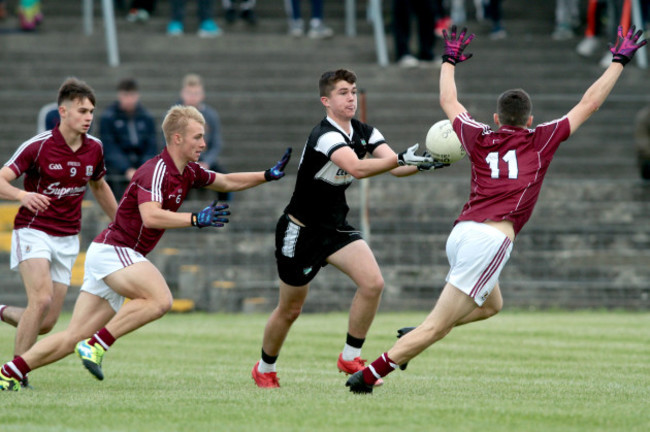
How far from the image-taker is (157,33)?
21.1m

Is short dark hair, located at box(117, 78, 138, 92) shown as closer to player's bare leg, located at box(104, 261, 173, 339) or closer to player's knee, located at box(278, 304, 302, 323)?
player's knee, located at box(278, 304, 302, 323)

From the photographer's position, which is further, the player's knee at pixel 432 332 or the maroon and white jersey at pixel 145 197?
the maroon and white jersey at pixel 145 197

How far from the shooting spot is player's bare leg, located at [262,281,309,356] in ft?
29.5

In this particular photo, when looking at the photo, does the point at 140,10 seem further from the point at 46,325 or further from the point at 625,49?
the point at 625,49

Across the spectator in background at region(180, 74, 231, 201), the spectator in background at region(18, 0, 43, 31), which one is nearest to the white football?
the spectator in background at region(180, 74, 231, 201)

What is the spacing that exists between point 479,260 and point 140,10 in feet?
48.9

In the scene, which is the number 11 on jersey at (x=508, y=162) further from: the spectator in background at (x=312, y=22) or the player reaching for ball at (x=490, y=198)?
the spectator in background at (x=312, y=22)

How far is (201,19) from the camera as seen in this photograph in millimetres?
20719

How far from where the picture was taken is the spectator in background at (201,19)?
67.7 feet

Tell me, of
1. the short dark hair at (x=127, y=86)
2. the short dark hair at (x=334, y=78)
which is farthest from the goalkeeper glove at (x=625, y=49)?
the short dark hair at (x=127, y=86)

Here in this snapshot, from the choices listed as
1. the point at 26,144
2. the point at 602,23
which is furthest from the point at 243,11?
the point at 26,144

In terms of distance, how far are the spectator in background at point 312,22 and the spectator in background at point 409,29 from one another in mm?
1684

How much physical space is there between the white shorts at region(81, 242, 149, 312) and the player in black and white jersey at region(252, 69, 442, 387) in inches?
46.5

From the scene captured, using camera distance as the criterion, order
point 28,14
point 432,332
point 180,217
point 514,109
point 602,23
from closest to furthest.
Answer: point 432,332, point 514,109, point 180,217, point 28,14, point 602,23
